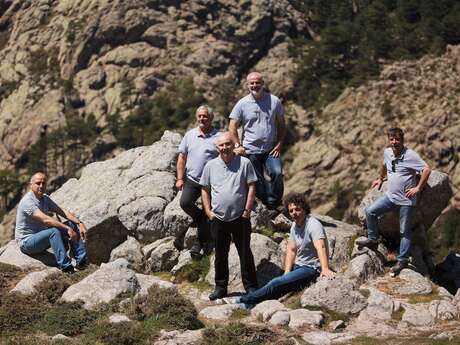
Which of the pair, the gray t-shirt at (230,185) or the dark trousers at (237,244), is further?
the dark trousers at (237,244)

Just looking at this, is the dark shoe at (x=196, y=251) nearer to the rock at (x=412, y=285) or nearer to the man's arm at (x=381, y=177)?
the man's arm at (x=381, y=177)

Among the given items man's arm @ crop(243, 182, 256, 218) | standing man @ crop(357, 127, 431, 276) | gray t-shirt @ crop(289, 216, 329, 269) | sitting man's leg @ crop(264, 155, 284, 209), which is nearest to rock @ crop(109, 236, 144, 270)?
sitting man's leg @ crop(264, 155, 284, 209)

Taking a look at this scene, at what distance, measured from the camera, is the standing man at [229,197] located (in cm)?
1177

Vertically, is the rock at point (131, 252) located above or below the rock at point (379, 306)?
below

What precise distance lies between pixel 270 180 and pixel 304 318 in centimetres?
433

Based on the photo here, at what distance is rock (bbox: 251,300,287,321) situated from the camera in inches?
438

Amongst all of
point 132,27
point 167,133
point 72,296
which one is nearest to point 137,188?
point 167,133

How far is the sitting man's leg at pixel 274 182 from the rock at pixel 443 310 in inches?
160

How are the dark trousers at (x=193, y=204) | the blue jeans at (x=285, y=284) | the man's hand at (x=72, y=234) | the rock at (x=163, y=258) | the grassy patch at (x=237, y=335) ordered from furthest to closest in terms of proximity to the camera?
the rock at (x=163, y=258)
the dark trousers at (x=193, y=204)
the man's hand at (x=72, y=234)
the blue jeans at (x=285, y=284)
the grassy patch at (x=237, y=335)

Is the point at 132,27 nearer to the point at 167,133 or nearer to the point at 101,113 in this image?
the point at 101,113

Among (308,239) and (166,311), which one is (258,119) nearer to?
(308,239)

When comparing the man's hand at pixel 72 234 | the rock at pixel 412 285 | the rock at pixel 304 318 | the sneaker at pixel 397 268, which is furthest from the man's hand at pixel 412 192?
the man's hand at pixel 72 234

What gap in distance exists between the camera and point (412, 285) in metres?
13.2

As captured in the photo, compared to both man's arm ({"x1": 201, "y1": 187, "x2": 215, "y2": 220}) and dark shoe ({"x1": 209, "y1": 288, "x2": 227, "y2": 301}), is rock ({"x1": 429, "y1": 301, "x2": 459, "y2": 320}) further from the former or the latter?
man's arm ({"x1": 201, "y1": 187, "x2": 215, "y2": 220})
